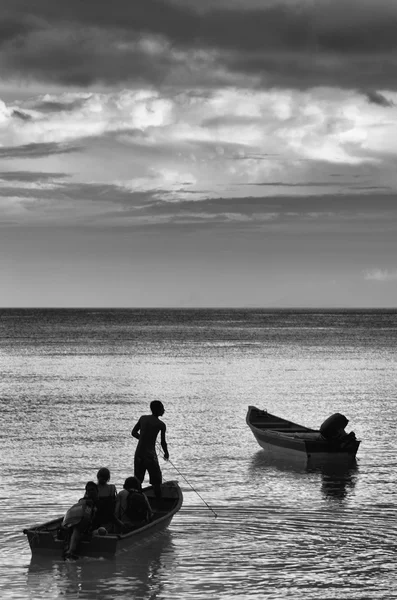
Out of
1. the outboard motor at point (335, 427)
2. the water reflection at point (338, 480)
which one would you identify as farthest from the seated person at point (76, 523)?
the outboard motor at point (335, 427)

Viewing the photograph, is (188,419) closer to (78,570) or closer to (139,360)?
(78,570)

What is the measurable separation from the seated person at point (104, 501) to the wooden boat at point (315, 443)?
10431 mm

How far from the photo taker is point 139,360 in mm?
69250

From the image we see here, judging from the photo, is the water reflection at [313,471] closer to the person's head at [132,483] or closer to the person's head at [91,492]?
the person's head at [132,483]

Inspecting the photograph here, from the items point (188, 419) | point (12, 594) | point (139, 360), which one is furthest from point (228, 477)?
point (139, 360)

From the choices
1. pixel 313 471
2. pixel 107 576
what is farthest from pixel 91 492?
pixel 313 471

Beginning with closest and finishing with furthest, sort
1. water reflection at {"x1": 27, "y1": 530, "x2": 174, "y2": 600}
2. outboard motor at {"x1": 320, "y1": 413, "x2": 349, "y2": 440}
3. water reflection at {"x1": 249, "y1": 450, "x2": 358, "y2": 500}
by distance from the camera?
water reflection at {"x1": 27, "y1": 530, "x2": 174, "y2": 600}
water reflection at {"x1": 249, "y1": 450, "x2": 358, "y2": 500}
outboard motor at {"x1": 320, "y1": 413, "x2": 349, "y2": 440}

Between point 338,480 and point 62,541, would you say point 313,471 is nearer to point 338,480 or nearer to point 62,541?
point 338,480

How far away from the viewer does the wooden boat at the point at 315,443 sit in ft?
78.6

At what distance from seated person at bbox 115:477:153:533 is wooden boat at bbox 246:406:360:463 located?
954 cm

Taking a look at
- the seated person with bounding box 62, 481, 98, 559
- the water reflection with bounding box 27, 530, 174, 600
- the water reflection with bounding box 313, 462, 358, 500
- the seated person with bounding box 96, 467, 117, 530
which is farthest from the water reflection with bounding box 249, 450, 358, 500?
the seated person with bounding box 62, 481, 98, 559

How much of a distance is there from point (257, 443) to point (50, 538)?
1457 cm

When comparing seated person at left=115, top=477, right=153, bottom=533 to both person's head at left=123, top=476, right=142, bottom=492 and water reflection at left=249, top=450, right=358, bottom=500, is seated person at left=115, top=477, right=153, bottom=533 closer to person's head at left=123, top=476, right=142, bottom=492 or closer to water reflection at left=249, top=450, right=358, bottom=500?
person's head at left=123, top=476, right=142, bottom=492

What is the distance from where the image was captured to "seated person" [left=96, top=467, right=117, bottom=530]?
576 inches
